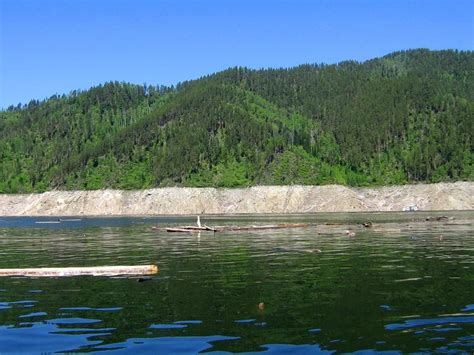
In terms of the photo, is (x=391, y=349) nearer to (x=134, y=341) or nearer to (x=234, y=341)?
(x=234, y=341)

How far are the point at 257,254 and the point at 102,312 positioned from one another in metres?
28.7

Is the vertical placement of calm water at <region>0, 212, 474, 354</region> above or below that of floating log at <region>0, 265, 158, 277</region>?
below

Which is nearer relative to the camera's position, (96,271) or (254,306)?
(254,306)

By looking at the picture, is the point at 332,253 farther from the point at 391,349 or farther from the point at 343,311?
the point at 391,349

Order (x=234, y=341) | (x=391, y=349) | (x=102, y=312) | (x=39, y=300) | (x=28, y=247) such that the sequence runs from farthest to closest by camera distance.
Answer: (x=28, y=247), (x=39, y=300), (x=102, y=312), (x=234, y=341), (x=391, y=349)

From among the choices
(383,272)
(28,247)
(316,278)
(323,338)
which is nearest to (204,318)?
(323,338)

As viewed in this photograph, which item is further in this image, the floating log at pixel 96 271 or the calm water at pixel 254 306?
the floating log at pixel 96 271

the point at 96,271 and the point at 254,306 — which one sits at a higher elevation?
the point at 96,271

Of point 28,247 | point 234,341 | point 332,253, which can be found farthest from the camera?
point 28,247

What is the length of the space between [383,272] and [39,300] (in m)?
21.4

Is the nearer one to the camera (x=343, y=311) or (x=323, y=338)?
(x=323, y=338)

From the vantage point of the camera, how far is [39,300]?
104 feet

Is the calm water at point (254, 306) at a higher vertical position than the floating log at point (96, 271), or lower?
lower

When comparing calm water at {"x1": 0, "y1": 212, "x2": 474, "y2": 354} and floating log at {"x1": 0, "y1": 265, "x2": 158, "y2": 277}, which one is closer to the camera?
calm water at {"x1": 0, "y1": 212, "x2": 474, "y2": 354}
